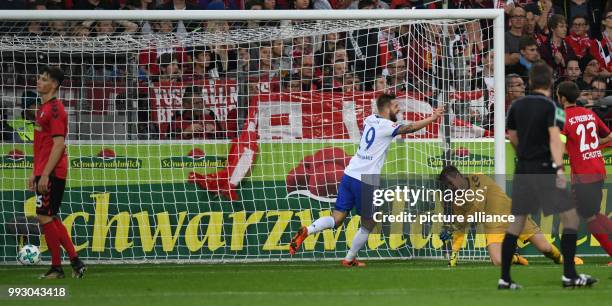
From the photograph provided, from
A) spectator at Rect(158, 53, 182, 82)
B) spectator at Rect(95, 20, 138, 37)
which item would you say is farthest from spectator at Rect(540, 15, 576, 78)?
spectator at Rect(95, 20, 138, 37)

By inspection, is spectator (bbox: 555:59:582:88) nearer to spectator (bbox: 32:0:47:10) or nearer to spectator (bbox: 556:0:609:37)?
spectator (bbox: 556:0:609:37)

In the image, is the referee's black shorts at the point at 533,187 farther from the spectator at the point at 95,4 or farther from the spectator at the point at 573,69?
the spectator at the point at 95,4

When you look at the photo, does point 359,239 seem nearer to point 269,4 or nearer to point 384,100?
point 384,100

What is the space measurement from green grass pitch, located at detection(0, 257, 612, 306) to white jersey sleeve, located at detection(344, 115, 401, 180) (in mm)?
1153

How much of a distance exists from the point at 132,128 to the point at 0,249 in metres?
2.27

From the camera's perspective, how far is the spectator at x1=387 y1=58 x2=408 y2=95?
1470 cm

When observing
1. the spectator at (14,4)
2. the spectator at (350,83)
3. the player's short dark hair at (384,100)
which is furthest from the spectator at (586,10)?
the spectator at (14,4)

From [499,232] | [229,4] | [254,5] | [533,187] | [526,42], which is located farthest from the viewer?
[229,4]

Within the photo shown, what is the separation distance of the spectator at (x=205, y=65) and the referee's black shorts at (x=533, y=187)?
5.96 m

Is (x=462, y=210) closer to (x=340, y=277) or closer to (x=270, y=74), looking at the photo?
(x=340, y=277)

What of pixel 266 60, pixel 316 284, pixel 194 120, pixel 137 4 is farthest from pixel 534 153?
pixel 137 4

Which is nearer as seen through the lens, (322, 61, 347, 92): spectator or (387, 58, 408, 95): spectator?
(387, 58, 408, 95): spectator

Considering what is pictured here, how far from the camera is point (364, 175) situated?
13.3m

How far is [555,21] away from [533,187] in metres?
8.42
